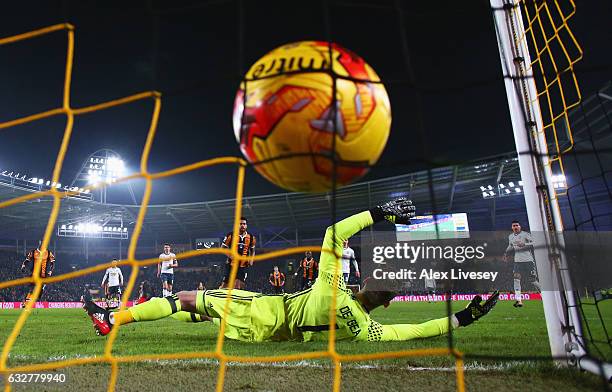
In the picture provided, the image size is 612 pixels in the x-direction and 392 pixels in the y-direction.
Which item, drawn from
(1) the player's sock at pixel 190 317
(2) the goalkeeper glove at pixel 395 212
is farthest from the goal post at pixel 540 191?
(1) the player's sock at pixel 190 317

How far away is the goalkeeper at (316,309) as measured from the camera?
11.5 feet

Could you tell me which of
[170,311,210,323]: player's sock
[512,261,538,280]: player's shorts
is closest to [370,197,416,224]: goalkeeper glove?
[170,311,210,323]: player's sock

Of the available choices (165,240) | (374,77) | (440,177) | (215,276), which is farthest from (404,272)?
(165,240)

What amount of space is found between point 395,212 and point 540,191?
128 cm

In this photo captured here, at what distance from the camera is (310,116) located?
185cm

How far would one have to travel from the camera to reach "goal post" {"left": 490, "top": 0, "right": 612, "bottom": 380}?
2.37 meters

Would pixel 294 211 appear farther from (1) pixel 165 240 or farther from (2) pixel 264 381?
(2) pixel 264 381

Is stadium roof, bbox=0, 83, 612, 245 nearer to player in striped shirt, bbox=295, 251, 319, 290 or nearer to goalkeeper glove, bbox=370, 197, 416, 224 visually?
player in striped shirt, bbox=295, 251, 319, 290

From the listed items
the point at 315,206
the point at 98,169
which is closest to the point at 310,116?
the point at 315,206

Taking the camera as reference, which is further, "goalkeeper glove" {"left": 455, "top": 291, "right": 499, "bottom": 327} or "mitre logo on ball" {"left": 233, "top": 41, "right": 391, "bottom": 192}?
"goalkeeper glove" {"left": 455, "top": 291, "right": 499, "bottom": 327}

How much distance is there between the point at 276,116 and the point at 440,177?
18355mm

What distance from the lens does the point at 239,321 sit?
378cm

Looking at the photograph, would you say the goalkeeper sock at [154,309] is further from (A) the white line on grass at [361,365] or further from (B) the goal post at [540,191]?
(B) the goal post at [540,191]

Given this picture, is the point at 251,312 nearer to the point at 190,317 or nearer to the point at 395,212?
the point at 190,317
